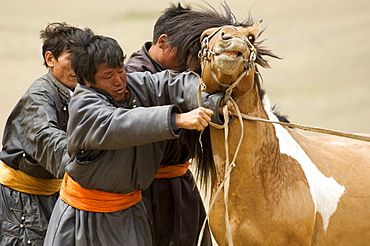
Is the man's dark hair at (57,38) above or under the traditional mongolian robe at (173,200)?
above

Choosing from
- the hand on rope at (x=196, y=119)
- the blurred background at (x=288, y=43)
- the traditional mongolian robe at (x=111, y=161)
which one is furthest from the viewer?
the blurred background at (x=288, y=43)

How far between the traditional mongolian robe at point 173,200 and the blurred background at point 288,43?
562 cm

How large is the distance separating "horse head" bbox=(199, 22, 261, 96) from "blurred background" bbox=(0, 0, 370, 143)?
6379 mm

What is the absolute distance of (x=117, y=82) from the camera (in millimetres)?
3186

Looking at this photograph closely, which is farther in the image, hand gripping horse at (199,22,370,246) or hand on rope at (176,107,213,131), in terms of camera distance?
hand gripping horse at (199,22,370,246)

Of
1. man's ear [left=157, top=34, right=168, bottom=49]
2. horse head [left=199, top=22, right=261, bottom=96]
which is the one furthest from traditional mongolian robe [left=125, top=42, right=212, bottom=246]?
horse head [left=199, top=22, right=261, bottom=96]

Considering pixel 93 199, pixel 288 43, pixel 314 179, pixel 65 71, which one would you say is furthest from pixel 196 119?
pixel 288 43

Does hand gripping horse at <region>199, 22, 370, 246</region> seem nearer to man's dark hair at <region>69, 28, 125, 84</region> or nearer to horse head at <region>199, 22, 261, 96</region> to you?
horse head at <region>199, 22, 261, 96</region>

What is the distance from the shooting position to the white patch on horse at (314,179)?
3402 millimetres

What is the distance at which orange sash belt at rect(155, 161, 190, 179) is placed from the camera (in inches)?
154

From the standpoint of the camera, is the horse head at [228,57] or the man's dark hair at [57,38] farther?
the man's dark hair at [57,38]

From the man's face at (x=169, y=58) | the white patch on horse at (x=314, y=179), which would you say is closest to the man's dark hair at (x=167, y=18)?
the man's face at (x=169, y=58)

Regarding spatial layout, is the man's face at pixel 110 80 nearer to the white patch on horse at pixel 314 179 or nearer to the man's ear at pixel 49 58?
the white patch on horse at pixel 314 179

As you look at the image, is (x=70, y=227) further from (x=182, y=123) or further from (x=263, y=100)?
(x=263, y=100)
